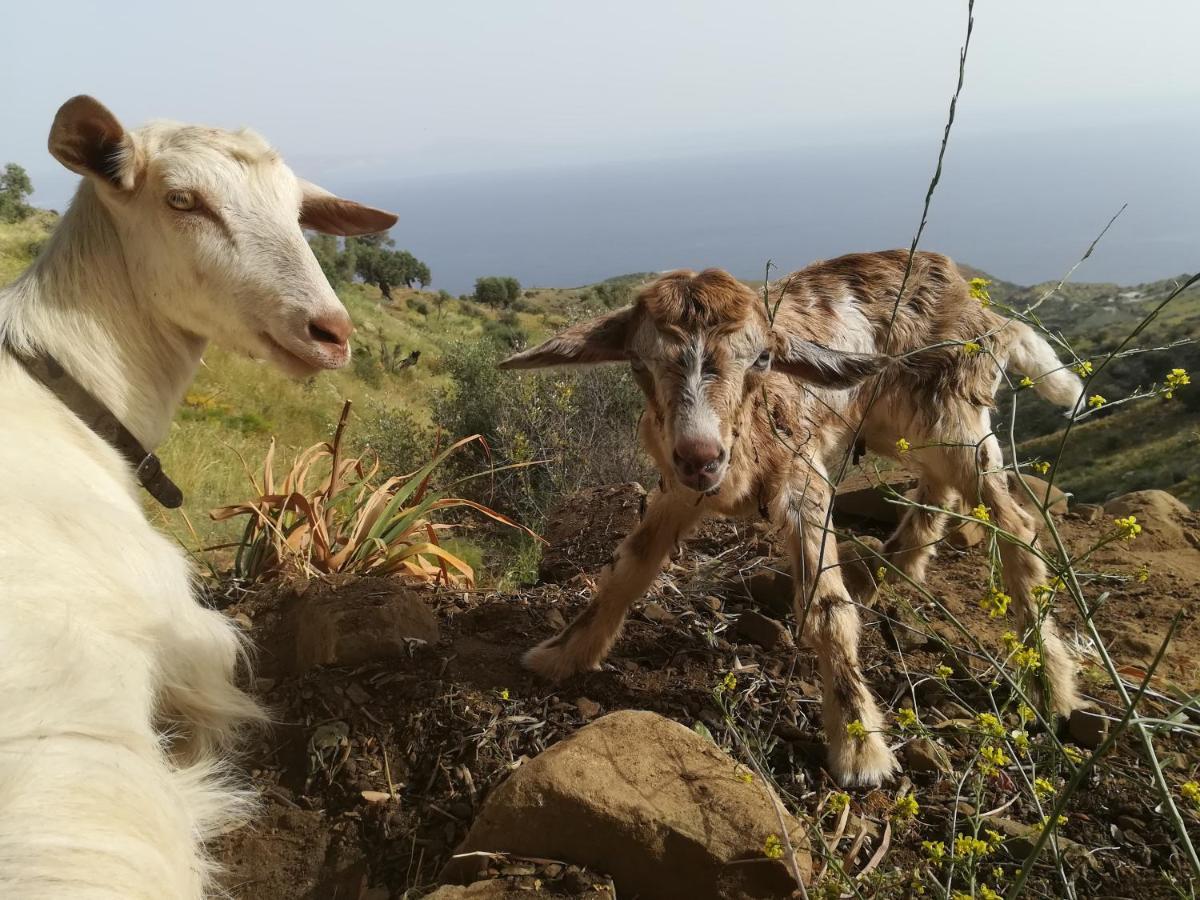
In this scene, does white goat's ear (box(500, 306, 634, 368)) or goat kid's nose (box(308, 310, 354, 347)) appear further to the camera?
white goat's ear (box(500, 306, 634, 368))

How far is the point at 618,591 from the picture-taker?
11.2 ft

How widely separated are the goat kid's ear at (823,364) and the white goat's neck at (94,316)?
2.41 m

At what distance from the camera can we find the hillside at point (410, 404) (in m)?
7.64

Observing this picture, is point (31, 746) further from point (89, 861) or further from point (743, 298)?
point (743, 298)

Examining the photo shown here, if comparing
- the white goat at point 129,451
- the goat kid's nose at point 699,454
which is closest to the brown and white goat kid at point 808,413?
the goat kid's nose at point 699,454

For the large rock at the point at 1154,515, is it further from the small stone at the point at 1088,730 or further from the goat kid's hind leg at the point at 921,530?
the small stone at the point at 1088,730

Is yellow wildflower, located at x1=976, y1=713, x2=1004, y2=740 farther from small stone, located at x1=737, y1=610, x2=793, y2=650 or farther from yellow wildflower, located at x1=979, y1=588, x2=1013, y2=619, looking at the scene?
small stone, located at x1=737, y1=610, x2=793, y2=650

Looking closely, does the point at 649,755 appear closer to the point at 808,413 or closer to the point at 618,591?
the point at 618,591

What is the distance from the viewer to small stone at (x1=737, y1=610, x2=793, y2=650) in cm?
360

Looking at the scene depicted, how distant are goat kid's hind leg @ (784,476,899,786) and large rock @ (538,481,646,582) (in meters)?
1.85

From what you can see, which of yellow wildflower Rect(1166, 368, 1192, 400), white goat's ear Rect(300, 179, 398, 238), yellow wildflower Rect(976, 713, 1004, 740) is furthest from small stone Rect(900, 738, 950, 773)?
white goat's ear Rect(300, 179, 398, 238)

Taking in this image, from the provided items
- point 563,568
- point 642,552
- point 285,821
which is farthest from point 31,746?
point 563,568

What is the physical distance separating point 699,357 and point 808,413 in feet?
3.07

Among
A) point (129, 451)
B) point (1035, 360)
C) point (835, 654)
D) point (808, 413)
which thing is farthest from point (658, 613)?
point (1035, 360)
